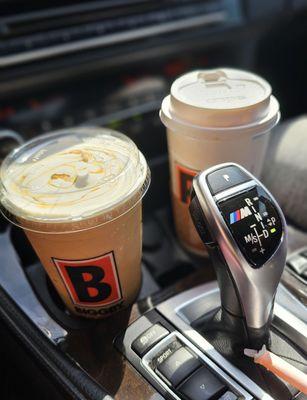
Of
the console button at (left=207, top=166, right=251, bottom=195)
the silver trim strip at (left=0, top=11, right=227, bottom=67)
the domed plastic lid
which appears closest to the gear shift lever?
the console button at (left=207, top=166, right=251, bottom=195)

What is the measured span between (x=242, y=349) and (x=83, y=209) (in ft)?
0.85

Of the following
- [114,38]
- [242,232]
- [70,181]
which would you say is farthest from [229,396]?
[114,38]

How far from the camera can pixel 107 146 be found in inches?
23.1

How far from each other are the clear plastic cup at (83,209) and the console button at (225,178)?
110 millimetres

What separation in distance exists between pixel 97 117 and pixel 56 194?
1.72 feet

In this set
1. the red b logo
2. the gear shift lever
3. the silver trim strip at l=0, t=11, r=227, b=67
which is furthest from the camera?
the silver trim strip at l=0, t=11, r=227, b=67

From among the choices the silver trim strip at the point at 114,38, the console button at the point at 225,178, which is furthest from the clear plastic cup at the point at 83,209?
the silver trim strip at the point at 114,38

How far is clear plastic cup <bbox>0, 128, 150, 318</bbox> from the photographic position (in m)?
0.49

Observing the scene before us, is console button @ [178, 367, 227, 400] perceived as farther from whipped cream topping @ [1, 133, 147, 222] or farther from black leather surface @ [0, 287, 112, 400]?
whipped cream topping @ [1, 133, 147, 222]

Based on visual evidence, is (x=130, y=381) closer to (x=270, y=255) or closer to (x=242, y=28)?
(x=270, y=255)

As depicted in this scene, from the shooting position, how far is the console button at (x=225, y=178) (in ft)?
1.46

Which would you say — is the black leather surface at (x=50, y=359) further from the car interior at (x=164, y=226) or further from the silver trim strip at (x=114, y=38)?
the silver trim strip at (x=114, y=38)

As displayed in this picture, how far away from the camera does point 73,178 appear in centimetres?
53

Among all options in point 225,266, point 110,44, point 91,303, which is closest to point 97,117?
point 110,44
